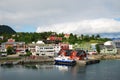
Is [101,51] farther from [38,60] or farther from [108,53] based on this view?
[38,60]

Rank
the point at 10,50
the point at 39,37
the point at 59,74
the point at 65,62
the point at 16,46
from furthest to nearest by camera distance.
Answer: the point at 39,37 < the point at 16,46 < the point at 10,50 < the point at 65,62 < the point at 59,74

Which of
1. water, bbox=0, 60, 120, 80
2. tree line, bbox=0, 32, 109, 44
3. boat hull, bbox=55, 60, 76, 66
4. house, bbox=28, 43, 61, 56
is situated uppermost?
tree line, bbox=0, 32, 109, 44

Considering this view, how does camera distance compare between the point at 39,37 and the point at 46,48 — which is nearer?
the point at 46,48

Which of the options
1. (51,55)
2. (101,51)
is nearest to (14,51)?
(51,55)

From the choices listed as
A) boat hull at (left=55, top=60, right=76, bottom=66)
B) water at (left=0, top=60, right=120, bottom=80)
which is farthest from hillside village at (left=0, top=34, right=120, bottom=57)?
water at (left=0, top=60, right=120, bottom=80)

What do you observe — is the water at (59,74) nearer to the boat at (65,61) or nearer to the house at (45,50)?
the boat at (65,61)

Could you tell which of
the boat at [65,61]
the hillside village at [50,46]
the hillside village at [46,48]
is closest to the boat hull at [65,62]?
the boat at [65,61]

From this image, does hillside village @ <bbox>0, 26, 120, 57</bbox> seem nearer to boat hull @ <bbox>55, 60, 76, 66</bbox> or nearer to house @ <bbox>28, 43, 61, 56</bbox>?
house @ <bbox>28, 43, 61, 56</bbox>

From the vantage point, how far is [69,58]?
137ft

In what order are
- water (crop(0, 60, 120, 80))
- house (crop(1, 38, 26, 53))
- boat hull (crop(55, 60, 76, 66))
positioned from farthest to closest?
1. house (crop(1, 38, 26, 53))
2. boat hull (crop(55, 60, 76, 66))
3. water (crop(0, 60, 120, 80))

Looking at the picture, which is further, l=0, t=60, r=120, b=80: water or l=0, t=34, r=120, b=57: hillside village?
l=0, t=34, r=120, b=57: hillside village

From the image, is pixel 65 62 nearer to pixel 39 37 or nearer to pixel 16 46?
pixel 16 46

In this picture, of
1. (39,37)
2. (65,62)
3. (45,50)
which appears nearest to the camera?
(65,62)

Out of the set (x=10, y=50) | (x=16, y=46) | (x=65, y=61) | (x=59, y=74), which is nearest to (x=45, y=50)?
(x=16, y=46)
